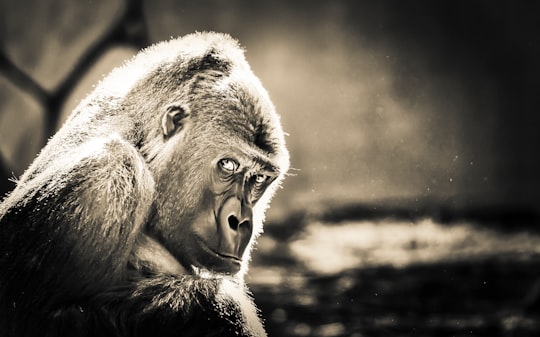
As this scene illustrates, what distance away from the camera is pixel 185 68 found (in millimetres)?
1955

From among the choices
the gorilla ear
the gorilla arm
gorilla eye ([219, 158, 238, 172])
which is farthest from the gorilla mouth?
the gorilla ear

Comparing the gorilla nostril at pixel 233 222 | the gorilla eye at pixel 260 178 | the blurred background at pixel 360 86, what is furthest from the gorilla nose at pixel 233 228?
the blurred background at pixel 360 86

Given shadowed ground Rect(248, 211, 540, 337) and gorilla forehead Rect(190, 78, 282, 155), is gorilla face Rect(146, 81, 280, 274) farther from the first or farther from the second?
shadowed ground Rect(248, 211, 540, 337)

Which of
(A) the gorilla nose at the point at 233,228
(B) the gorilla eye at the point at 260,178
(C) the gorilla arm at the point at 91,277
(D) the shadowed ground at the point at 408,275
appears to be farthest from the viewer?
(D) the shadowed ground at the point at 408,275

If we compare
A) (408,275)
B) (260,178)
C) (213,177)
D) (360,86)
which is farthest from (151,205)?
(408,275)

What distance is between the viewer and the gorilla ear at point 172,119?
1.88 m

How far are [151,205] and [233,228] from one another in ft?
0.77

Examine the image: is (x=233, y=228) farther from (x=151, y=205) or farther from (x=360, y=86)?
(x=360, y=86)

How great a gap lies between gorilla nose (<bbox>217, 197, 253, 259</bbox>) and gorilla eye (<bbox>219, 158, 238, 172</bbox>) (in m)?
0.09

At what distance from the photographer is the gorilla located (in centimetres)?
163

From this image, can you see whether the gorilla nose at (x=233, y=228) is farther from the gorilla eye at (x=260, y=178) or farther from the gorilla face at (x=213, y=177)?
the gorilla eye at (x=260, y=178)

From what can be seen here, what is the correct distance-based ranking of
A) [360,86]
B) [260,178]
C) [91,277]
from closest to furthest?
[91,277] < [260,178] < [360,86]

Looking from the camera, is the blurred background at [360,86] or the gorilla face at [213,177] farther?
the blurred background at [360,86]

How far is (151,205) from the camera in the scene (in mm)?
1831
